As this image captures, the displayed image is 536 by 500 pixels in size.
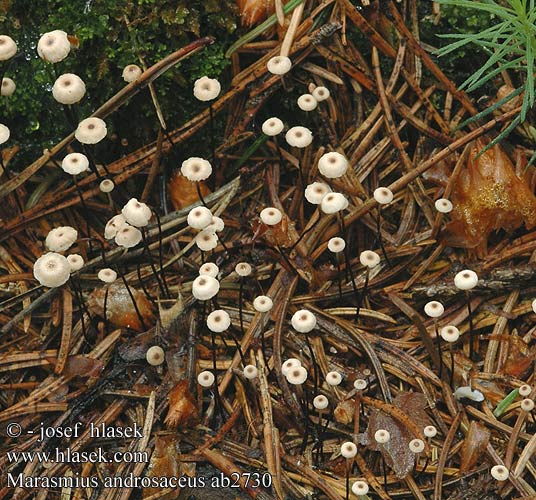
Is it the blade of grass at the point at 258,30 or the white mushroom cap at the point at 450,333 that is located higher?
the blade of grass at the point at 258,30

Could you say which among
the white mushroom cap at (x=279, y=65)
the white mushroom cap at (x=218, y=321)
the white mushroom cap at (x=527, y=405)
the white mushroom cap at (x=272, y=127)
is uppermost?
the white mushroom cap at (x=279, y=65)

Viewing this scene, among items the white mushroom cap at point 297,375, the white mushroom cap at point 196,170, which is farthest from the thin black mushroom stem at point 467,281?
the white mushroom cap at point 196,170

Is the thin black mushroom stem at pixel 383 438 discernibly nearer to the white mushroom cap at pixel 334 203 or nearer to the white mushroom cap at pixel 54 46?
the white mushroom cap at pixel 334 203

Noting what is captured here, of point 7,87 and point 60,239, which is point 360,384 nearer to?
point 60,239

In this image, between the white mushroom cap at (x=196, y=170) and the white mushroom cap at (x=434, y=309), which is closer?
the white mushroom cap at (x=434, y=309)

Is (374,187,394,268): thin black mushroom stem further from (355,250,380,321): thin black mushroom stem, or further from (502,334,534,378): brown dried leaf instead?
(502,334,534,378): brown dried leaf

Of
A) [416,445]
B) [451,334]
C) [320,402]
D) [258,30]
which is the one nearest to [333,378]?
[320,402]

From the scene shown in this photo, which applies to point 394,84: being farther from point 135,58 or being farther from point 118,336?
A: point 118,336
